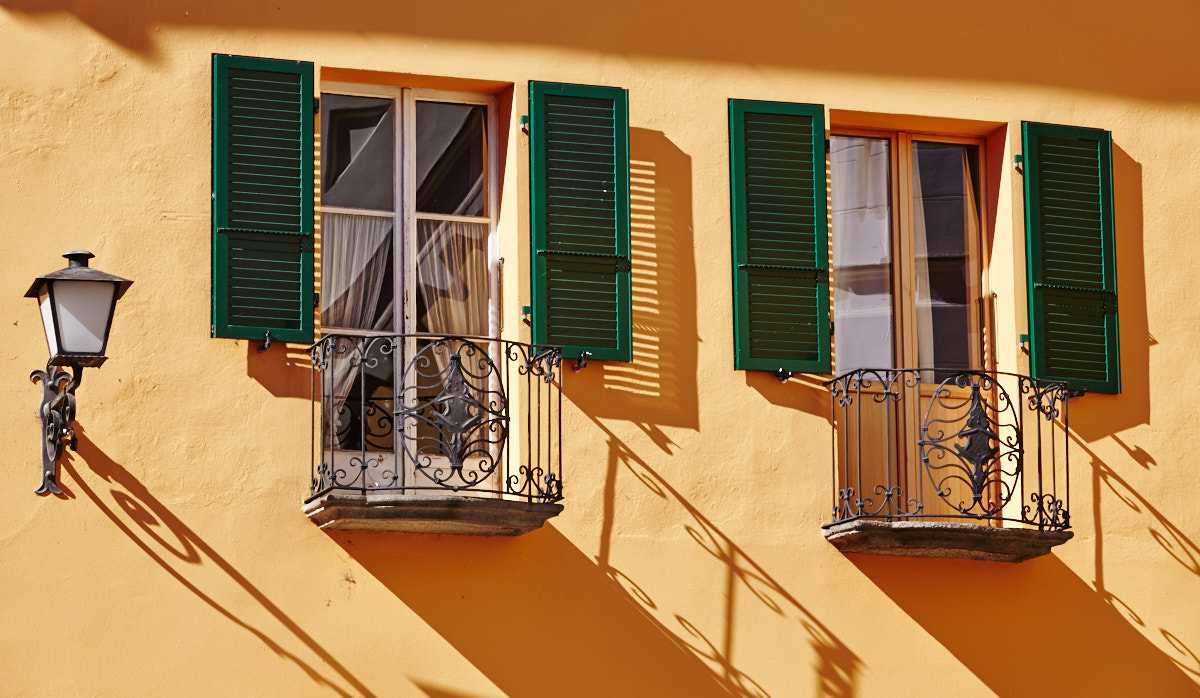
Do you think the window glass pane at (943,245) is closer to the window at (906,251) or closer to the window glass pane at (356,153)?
the window at (906,251)

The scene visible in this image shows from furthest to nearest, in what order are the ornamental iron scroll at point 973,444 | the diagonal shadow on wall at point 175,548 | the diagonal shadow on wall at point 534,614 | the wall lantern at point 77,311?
the ornamental iron scroll at point 973,444 → the diagonal shadow on wall at point 534,614 → the diagonal shadow on wall at point 175,548 → the wall lantern at point 77,311

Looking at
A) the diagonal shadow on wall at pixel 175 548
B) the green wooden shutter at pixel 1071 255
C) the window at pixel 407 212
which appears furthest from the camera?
the green wooden shutter at pixel 1071 255

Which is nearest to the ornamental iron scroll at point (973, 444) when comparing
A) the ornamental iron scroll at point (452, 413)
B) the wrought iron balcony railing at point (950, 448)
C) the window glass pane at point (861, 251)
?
the wrought iron balcony railing at point (950, 448)

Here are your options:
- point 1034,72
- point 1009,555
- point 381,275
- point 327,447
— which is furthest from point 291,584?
point 1034,72

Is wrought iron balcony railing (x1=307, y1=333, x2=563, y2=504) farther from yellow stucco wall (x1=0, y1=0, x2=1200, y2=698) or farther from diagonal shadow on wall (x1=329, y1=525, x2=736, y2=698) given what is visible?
diagonal shadow on wall (x1=329, y1=525, x2=736, y2=698)

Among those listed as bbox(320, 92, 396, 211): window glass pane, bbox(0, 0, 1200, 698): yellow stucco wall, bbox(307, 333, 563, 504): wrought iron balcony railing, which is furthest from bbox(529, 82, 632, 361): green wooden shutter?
bbox(320, 92, 396, 211): window glass pane

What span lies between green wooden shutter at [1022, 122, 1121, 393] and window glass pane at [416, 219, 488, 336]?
290cm

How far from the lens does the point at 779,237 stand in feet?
37.4

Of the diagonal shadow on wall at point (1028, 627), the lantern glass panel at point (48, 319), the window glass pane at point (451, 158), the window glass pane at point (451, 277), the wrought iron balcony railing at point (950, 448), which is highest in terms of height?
the window glass pane at point (451, 158)

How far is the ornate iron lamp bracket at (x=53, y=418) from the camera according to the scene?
9.51 m

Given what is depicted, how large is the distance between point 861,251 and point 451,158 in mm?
2277

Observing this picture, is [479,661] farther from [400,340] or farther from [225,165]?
[225,165]

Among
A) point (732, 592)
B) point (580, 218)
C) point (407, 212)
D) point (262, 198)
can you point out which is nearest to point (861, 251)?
point (580, 218)

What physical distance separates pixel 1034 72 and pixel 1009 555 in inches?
107
